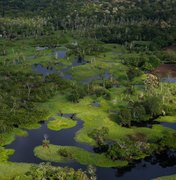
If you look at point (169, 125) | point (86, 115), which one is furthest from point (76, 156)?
point (169, 125)

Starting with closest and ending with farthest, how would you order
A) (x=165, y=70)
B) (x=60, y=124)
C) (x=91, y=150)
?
1. (x=91, y=150)
2. (x=60, y=124)
3. (x=165, y=70)

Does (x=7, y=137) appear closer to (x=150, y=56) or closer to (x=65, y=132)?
(x=65, y=132)

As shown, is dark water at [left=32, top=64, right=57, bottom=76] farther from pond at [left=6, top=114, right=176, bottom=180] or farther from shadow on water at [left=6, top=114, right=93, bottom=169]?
pond at [left=6, top=114, right=176, bottom=180]

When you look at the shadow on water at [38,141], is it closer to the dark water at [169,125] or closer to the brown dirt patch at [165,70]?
the dark water at [169,125]

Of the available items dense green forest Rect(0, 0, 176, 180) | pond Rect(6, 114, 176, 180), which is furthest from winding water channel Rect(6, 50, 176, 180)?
dense green forest Rect(0, 0, 176, 180)

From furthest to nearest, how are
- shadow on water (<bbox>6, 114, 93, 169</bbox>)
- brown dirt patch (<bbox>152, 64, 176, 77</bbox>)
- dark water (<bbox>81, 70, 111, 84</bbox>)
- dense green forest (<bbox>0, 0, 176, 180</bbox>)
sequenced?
brown dirt patch (<bbox>152, 64, 176, 77</bbox>) → dark water (<bbox>81, 70, 111, 84</bbox>) → shadow on water (<bbox>6, 114, 93, 169</bbox>) → dense green forest (<bbox>0, 0, 176, 180</bbox>)

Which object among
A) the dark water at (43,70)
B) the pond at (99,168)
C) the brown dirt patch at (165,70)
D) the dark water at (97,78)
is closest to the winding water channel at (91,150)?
the pond at (99,168)

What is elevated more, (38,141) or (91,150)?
(91,150)

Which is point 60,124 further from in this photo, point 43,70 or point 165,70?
point 165,70
